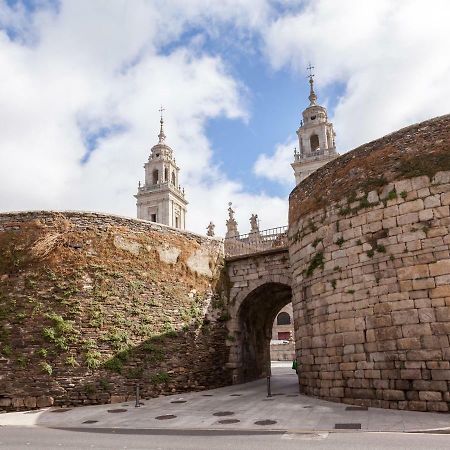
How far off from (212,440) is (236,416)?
232 cm

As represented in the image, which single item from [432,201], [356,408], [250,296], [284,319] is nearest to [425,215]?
[432,201]

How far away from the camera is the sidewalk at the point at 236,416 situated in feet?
25.3

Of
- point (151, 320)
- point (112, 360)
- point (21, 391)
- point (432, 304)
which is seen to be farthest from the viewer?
point (151, 320)

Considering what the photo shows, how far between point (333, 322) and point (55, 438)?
632cm

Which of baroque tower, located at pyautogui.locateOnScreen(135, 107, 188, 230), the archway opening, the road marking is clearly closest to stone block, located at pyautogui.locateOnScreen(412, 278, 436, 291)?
the road marking

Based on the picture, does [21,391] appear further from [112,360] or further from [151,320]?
[151,320]

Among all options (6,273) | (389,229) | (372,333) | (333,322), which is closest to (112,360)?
(6,273)

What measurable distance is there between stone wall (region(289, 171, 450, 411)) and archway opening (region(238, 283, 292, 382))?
540cm

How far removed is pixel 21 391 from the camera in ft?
38.6

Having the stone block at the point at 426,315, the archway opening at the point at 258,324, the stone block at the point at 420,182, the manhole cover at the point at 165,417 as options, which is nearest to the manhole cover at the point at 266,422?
the manhole cover at the point at 165,417

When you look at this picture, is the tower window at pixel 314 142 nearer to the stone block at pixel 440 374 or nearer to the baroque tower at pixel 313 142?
the baroque tower at pixel 313 142

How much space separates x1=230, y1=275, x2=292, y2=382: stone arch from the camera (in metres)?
16.0

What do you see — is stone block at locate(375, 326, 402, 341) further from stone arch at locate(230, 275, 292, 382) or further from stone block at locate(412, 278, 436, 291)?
stone arch at locate(230, 275, 292, 382)

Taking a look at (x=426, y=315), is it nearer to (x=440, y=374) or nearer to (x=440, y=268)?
(x=440, y=268)
